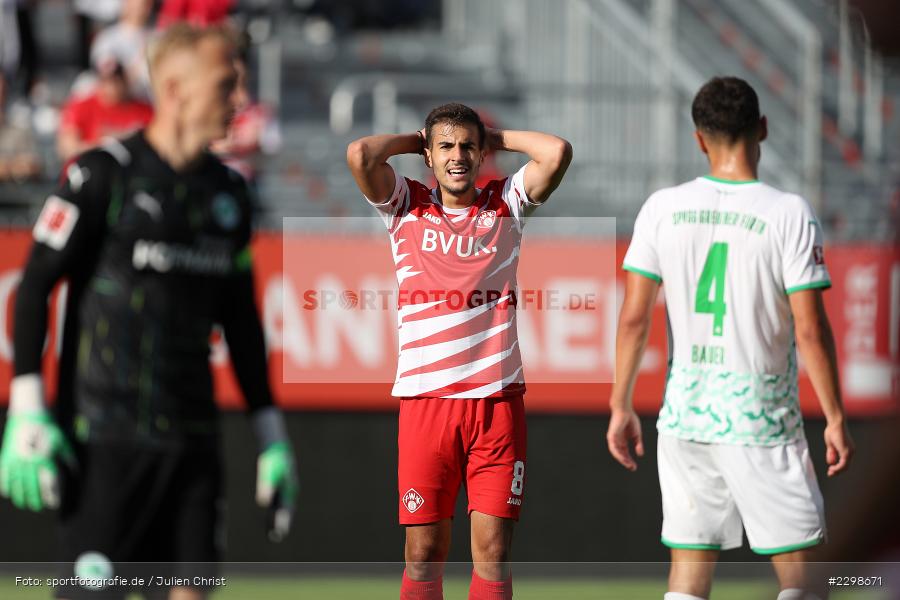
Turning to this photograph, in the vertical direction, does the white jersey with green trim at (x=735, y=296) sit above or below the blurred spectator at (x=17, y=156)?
below

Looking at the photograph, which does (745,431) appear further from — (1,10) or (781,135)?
(1,10)

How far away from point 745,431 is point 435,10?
34.4ft

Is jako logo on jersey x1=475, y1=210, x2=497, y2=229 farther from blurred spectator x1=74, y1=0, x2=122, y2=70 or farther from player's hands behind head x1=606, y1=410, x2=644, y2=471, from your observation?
blurred spectator x1=74, y1=0, x2=122, y2=70

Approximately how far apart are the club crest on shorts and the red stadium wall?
3.47 metres

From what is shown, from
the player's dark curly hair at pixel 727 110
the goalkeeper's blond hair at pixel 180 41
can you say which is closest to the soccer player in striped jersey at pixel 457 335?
the player's dark curly hair at pixel 727 110

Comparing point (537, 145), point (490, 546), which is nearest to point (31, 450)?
point (490, 546)

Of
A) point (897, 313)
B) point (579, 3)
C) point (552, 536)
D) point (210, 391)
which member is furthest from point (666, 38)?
point (210, 391)

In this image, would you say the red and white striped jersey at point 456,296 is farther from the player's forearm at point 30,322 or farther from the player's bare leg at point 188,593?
the player's forearm at point 30,322

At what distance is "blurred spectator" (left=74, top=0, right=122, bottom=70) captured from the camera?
1189cm

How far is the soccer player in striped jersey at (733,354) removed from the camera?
15.9 feet

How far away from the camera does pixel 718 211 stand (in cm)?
487

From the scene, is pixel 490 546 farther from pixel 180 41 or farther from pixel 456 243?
pixel 180 41

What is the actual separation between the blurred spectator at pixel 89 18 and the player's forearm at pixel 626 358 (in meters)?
8.09

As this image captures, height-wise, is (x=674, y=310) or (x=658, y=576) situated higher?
(x=674, y=310)
